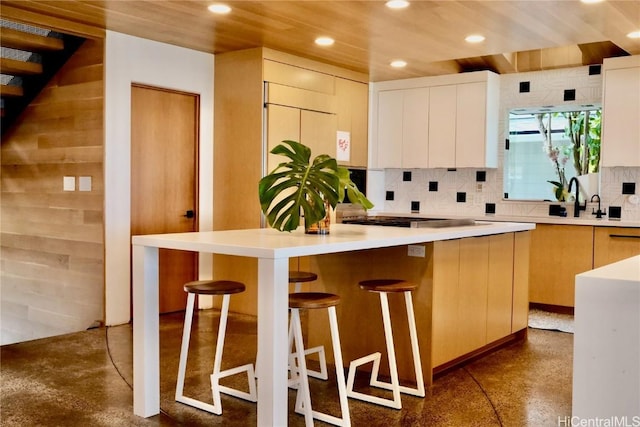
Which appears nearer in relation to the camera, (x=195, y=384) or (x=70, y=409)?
(x=70, y=409)

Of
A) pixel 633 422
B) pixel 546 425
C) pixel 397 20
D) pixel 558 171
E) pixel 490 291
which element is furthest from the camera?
pixel 558 171

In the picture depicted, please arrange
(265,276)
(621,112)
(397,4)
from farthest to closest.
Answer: (621,112) < (397,4) < (265,276)

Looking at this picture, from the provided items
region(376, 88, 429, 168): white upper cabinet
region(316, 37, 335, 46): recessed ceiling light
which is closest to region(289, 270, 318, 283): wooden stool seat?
region(316, 37, 335, 46): recessed ceiling light

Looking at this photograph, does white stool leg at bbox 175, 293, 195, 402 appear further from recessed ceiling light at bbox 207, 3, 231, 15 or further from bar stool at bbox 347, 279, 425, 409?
recessed ceiling light at bbox 207, 3, 231, 15

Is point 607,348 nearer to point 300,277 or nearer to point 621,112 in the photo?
point 300,277

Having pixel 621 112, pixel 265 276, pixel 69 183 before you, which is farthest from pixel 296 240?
pixel 621 112

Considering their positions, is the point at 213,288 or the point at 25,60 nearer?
the point at 213,288

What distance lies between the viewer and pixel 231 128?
555 centimetres

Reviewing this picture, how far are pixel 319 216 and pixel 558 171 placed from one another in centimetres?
398

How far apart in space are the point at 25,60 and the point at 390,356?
4070 mm

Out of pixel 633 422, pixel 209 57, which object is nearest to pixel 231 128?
pixel 209 57

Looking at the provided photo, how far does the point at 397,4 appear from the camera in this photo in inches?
161

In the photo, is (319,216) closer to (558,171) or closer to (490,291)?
(490,291)

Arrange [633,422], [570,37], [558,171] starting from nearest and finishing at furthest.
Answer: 1. [633,422]
2. [570,37]
3. [558,171]
